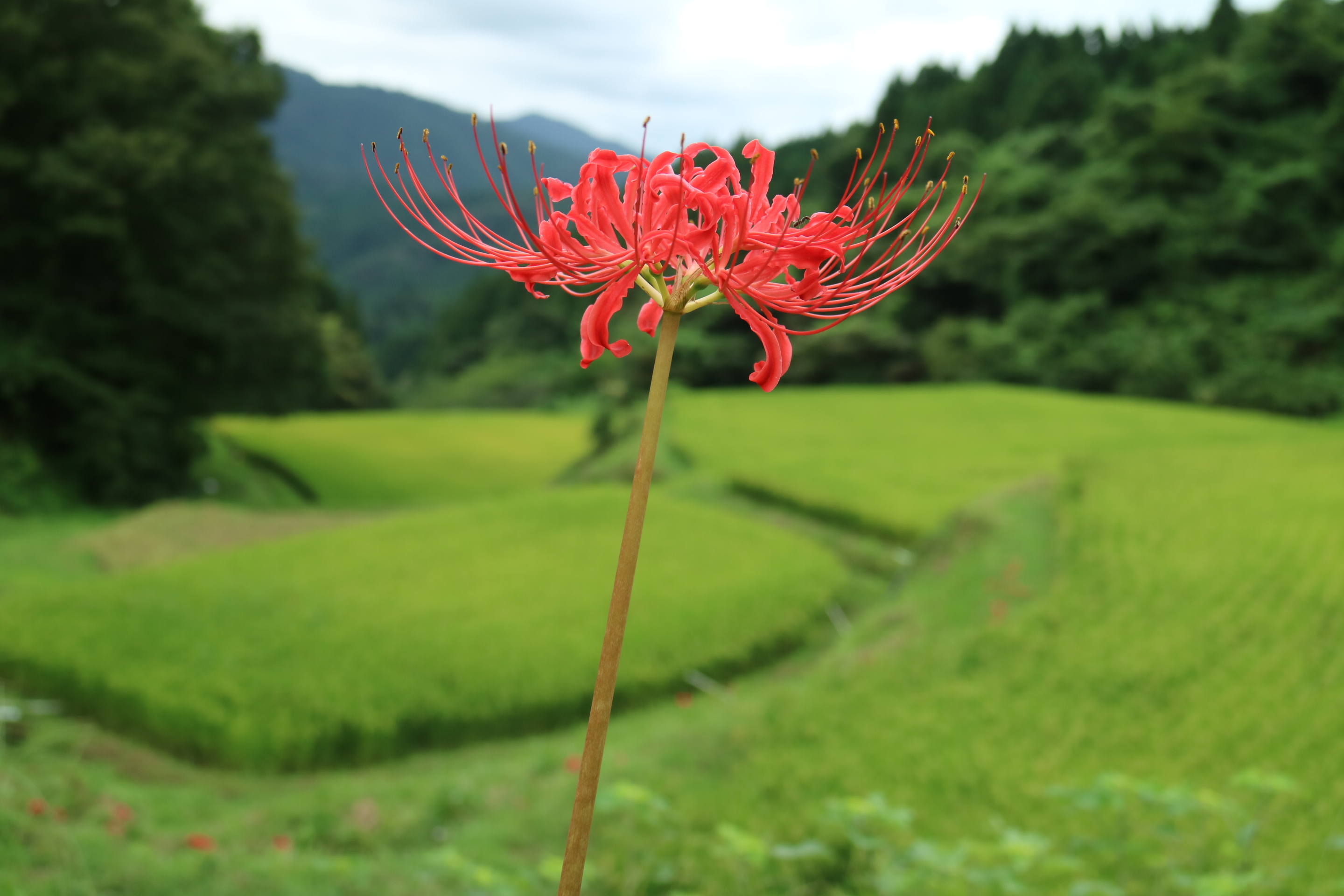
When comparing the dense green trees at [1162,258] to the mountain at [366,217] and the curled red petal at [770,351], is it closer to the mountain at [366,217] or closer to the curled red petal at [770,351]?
the curled red petal at [770,351]

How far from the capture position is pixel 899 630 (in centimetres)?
651

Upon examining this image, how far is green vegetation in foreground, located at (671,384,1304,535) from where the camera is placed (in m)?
10.5

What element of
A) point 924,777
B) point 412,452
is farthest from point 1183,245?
point 924,777

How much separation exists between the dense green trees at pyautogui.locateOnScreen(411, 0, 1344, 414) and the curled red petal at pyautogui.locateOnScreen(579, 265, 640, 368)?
19438 millimetres

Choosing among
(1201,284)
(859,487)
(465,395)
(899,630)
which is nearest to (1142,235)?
(1201,284)

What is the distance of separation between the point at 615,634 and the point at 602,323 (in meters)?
0.24

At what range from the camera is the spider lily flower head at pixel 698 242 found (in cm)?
68

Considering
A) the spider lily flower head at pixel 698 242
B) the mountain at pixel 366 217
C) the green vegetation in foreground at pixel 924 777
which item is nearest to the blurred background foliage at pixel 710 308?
the spider lily flower head at pixel 698 242

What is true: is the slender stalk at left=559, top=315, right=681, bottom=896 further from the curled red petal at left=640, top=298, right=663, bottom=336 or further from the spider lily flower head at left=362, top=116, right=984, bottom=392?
the curled red petal at left=640, top=298, right=663, bottom=336

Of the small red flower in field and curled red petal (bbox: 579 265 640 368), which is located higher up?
curled red petal (bbox: 579 265 640 368)

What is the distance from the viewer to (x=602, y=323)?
2.39ft

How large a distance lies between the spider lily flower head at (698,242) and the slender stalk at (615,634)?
0.05m

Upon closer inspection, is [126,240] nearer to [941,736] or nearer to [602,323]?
[941,736]

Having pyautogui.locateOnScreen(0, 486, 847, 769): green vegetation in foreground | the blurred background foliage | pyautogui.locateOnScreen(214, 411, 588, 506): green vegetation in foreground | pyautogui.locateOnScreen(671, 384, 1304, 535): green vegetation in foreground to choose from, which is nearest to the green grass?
pyautogui.locateOnScreen(0, 486, 847, 769): green vegetation in foreground
